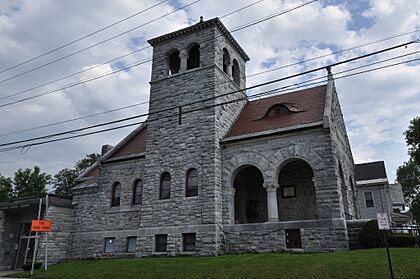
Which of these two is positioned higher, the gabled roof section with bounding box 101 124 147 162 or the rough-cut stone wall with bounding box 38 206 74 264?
the gabled roof section with bounding box 101 124 147 162

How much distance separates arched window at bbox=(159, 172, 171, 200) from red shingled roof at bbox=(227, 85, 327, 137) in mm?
4464

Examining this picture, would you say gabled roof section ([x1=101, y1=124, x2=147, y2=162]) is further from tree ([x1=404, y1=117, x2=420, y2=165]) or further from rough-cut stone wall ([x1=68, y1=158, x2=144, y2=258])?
tree ([x1=404, y1=117, x2=420, y2=165])

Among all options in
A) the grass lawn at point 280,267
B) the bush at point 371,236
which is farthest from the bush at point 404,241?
the grass lawn at point 280,267

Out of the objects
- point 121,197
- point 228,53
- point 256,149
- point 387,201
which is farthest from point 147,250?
point 387,201

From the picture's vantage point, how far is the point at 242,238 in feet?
57.3

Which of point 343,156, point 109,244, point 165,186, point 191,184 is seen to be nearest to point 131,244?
point 109,244

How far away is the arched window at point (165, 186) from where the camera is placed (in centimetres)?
1997

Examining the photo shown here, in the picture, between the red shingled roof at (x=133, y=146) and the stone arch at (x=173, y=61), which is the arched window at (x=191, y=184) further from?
the stone arch at (x=173, y=61)

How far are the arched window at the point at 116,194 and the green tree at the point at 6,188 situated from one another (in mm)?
24357

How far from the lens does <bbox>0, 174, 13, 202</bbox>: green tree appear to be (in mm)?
40344

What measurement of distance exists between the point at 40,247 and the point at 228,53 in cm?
1760

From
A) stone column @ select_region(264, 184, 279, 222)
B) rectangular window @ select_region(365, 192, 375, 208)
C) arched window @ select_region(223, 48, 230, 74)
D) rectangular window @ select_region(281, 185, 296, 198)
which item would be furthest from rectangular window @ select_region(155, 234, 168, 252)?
rectangular window @ select_region(365, 192, 375, 208)

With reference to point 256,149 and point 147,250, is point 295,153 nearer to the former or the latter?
point 256,149

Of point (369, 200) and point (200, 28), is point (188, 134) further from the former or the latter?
point (369, 200)
